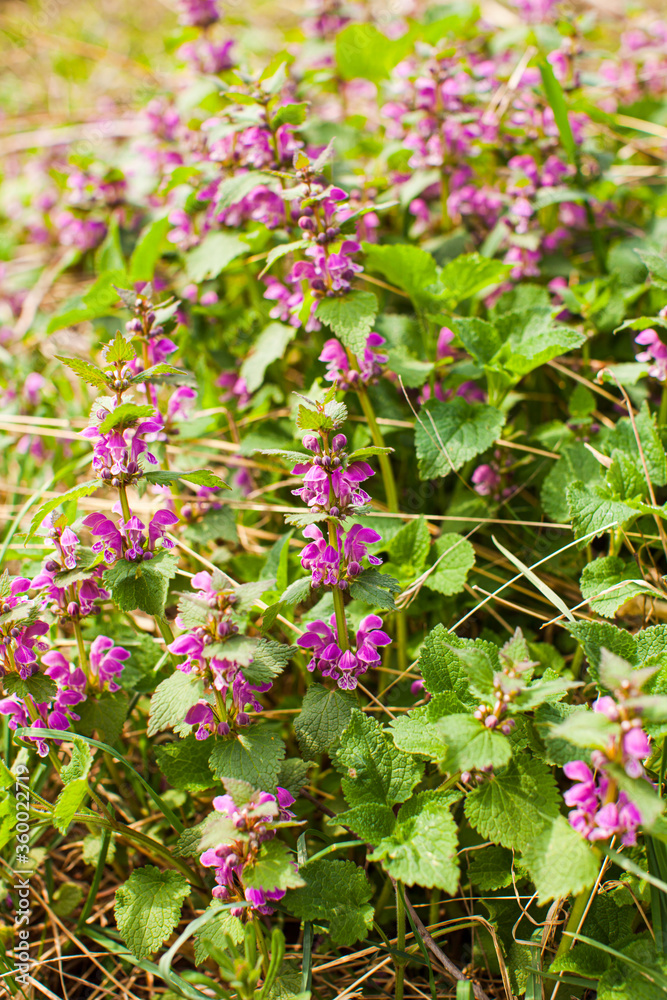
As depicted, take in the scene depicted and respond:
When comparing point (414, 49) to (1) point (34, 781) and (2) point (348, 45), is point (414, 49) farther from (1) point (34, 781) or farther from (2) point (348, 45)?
(1) point (34, 781)

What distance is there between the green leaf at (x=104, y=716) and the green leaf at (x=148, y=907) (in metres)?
0.40

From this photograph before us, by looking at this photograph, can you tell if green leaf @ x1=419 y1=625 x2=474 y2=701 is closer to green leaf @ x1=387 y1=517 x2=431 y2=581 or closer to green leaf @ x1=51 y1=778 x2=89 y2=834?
green leaf @ x1=387 y1=517 x2=431 y2=581

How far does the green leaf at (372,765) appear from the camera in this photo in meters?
1.79

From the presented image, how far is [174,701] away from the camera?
1730 millimetres

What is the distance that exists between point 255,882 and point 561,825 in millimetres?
712

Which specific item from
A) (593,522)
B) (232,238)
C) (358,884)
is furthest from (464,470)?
(358,884)

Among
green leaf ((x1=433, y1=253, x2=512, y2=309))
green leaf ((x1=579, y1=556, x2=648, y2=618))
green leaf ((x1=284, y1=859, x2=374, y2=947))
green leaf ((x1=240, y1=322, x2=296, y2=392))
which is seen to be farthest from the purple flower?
green leaf ((x1=284, y1=859, x2=374, y2=947))

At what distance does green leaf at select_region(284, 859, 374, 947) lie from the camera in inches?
67.0

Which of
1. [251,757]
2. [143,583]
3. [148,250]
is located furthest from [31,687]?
[148,250]

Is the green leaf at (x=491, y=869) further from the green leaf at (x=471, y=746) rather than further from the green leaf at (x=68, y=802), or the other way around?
the green leaf at (x=68, y=802)

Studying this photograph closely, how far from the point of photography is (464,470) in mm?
2869

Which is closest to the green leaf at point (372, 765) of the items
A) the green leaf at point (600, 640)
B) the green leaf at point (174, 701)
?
the green leaf at point (174, 701)

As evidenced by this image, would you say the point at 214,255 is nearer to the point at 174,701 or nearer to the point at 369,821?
the point at 174,701

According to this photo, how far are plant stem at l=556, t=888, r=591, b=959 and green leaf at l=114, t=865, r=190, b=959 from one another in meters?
0.99
